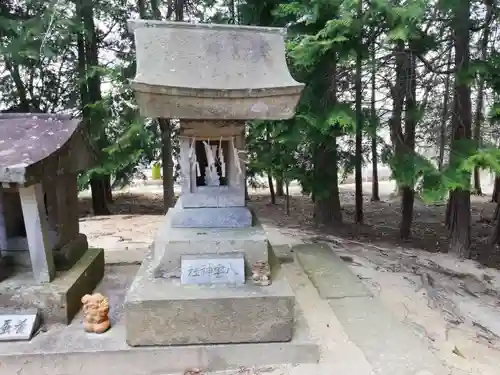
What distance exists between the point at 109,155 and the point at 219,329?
5.91 meters

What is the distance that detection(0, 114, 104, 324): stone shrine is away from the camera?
3984mm

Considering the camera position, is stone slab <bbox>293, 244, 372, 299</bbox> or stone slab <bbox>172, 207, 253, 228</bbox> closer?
stone slab <bbox>172, 207, 253, 228</bbox>

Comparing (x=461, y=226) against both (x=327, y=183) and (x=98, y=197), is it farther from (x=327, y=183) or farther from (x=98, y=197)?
(x=98, y=197)

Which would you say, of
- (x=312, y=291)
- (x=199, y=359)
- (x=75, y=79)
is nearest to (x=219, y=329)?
(x=199, y=359)

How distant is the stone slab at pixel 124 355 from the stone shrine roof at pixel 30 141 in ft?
4.75

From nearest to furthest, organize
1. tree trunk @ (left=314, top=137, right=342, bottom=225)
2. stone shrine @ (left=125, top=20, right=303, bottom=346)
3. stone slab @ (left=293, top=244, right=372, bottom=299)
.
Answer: stone shrine @ (left=125, top=20, right=303, bottom=346), stone slab @ (left=293, top=244, right=372, bottom=299), tree trunk @ (left=314, top=137, right=342, bottom=225)

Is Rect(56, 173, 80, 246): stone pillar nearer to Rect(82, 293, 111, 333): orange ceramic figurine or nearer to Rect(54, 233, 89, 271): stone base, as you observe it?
Rect(54, 233, 89, 271): stone base

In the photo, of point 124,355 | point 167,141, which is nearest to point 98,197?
point 167,141

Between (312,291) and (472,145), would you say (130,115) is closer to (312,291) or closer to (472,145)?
(312,291)

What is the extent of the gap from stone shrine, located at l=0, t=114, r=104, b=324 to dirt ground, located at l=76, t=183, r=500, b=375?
2.57 meters

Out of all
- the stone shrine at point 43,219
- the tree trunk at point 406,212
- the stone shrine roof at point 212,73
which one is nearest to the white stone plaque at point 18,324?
the stone shrine at point 43,219

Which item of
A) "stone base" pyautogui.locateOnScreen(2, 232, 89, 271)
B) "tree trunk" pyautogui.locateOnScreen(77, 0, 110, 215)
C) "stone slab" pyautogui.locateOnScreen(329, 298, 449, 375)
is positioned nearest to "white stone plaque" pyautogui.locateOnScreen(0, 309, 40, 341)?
"stone base" pyautogui.locateOnScreen(2, 232, 89, 271)

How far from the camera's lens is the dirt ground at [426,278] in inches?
179

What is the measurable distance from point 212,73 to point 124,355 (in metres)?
2.69
